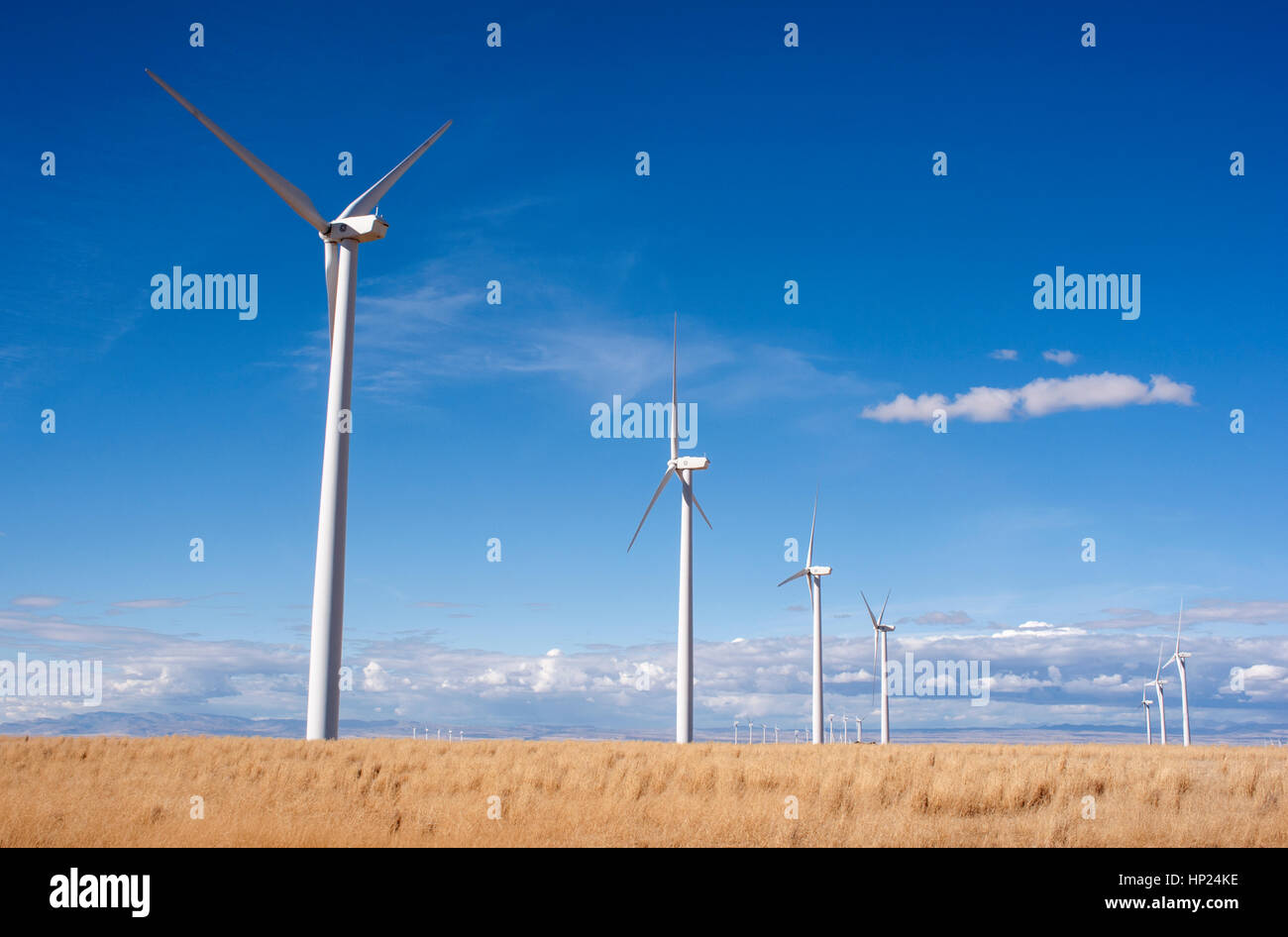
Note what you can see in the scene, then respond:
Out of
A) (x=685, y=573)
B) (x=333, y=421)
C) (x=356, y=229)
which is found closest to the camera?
(x=333, y=421)

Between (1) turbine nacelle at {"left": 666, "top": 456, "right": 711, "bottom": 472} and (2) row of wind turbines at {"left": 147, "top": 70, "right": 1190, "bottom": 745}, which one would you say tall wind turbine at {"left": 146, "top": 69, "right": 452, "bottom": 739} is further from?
(1) turbine nacelle at {"left": 666, "top": 456, "right": 711, "bottom": 472}

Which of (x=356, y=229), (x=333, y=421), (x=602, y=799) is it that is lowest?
(x=602, y=799)

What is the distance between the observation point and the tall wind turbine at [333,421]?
2708 centimetres

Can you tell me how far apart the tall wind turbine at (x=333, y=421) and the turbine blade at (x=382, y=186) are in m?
0.04

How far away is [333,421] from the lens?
28359 millimetres

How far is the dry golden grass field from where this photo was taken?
1521cm

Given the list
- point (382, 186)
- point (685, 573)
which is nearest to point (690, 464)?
point (685, 573)

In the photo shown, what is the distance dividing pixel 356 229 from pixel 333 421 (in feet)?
21.4

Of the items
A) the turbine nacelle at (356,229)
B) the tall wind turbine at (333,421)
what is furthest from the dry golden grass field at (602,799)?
the turbine nacelle at (356,229)

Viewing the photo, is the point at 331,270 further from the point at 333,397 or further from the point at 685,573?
the point at 685,573
